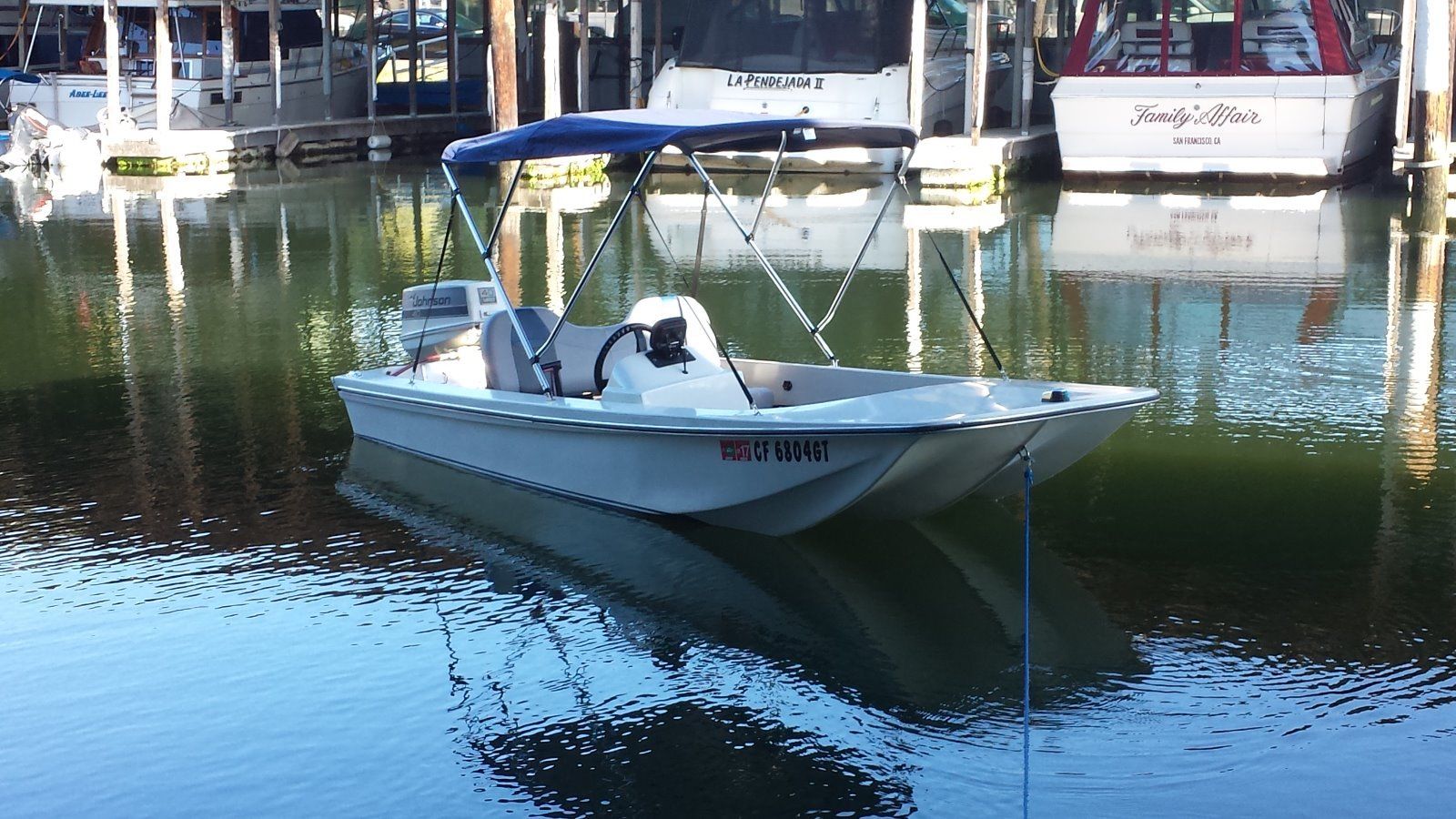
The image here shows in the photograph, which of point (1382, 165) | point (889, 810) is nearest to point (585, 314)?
point (889, 810)

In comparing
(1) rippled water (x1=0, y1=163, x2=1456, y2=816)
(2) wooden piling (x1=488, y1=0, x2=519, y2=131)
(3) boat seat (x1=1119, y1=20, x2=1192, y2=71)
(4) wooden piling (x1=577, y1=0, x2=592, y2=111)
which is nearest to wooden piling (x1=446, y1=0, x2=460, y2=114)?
(4) wooden piling (x1=577, y1=0, x2=592, y2=111)

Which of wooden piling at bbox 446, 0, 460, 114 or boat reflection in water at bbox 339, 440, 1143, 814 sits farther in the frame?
wooden piling at bbox 446, 0, 460, 114

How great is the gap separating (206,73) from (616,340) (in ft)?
77.0

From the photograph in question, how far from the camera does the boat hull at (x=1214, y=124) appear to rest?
2228 centimetres

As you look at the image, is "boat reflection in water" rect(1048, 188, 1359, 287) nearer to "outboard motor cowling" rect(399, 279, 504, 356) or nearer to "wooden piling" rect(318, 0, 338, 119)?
"outboard motor cowling" rect(399, 279, 504, 356)

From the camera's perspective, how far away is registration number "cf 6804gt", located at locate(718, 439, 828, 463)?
23.5 feet

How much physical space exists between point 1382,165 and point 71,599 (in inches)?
915

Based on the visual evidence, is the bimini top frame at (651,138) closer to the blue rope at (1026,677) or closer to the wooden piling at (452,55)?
the blue rope at (1026,677)

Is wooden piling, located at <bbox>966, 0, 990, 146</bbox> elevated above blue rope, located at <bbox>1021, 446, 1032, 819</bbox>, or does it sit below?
above

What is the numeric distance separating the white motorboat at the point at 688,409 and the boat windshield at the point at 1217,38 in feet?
52.7

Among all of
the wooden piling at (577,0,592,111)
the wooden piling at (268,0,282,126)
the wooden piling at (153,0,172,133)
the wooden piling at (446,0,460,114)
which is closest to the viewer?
the wooden piling at (153,0,172,133)

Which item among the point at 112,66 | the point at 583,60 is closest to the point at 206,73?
the point at 112,66

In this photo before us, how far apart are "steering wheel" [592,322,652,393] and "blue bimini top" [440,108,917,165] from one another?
94cm

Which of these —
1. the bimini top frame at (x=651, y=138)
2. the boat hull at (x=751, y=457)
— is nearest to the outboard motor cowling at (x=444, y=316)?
the boat hull at (x=751, y=457)
